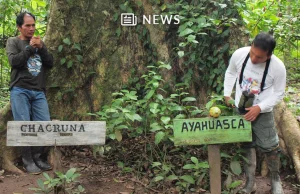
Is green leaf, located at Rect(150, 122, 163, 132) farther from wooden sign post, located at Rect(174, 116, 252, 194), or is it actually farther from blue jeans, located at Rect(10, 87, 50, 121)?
blue jeans, located at Rect(10, 87, 50, 121)

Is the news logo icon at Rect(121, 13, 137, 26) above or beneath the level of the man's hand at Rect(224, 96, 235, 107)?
above

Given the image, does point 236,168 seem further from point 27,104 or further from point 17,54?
point 17,54

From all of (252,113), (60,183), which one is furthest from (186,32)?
(60,183)

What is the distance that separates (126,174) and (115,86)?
4.79ft

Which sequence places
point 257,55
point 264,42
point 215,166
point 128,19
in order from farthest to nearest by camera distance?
point 128,19 → point 215,166 → point 257,55 → point 264,42

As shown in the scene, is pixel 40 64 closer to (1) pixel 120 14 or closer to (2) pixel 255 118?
(1) pixel 120 14

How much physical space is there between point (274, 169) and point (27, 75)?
10.3 feet

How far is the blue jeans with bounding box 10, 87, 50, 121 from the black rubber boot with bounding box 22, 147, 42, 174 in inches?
17.3

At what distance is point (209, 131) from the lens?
3.63 meters

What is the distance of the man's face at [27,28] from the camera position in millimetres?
4494

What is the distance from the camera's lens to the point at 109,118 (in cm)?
454

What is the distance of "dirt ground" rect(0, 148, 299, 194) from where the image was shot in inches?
170

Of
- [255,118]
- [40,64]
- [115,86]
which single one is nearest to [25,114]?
[40,64]

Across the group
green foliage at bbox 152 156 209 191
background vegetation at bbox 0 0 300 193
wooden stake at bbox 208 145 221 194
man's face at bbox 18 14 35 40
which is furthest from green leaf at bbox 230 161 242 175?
man's face at bbox 18 14 35 40
